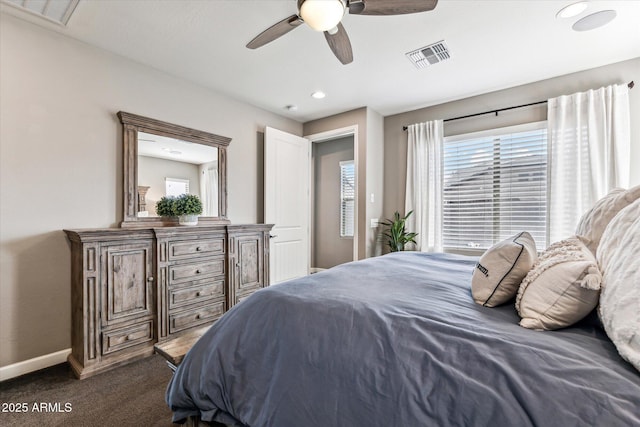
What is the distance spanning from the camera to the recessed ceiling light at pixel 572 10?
1983 millimetres

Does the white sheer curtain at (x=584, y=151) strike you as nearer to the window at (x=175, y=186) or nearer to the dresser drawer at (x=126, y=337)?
the window at (x=175, y=186)

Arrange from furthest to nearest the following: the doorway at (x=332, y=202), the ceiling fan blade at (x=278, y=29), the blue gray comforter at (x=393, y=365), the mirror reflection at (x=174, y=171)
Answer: the doorway at (x=332, y=202)
the mirror reflection at (x=174, y=171)
the ceiling fan blade at (x=278, y=29)
the blue gray comforter at (x=393, y=365)

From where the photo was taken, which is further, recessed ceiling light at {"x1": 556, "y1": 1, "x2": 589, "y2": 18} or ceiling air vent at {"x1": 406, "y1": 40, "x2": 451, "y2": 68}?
ceiling air vent at {"x1": 406, "y1": 40, "x2": 451, "y2": 68}

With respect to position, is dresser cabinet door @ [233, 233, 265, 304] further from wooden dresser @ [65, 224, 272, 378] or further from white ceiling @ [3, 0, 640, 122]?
white ceiling @ [3, 0, 640, 122]

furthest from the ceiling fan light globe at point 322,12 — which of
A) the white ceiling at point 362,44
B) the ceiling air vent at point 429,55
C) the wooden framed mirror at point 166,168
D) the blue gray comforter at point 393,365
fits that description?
the wooden framed mirror at point 166,168

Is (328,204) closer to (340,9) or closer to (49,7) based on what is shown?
(340,9)

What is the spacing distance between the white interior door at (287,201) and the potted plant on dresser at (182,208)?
101 centimetres

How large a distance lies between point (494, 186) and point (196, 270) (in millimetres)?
3597

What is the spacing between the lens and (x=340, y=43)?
195cm

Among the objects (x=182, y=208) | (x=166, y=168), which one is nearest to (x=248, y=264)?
(x=182, y=208)

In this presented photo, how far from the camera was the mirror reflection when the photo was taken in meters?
2.74

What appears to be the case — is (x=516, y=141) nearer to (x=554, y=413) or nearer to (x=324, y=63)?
(x=324, y=63)

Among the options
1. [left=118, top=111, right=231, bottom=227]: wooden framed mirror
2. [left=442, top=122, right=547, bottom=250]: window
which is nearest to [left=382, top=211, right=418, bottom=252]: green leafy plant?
[left=442, top=122, right=547, bottom=250]: window

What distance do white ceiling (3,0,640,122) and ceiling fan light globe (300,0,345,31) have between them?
0.53m
